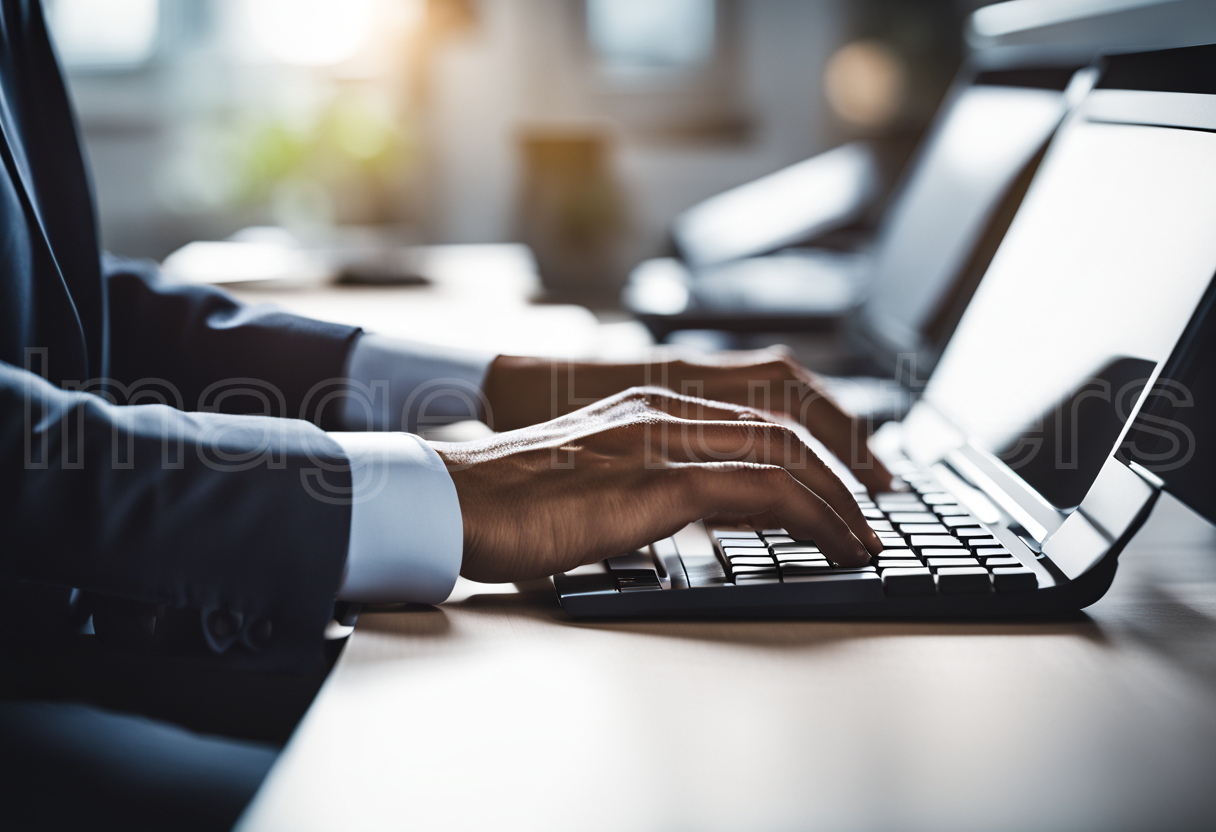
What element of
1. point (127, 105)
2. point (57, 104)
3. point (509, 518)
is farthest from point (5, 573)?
point (127, 105)

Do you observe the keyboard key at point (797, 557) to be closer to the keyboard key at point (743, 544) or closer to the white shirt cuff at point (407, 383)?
the keyboard key at point (743, 544)

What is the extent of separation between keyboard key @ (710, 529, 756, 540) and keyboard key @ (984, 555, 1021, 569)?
0.11 metres

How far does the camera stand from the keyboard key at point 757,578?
0.44m

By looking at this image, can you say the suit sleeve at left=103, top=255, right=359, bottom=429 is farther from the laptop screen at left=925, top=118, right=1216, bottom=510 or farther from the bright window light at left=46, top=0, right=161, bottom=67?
the bright window light at left=46, top=0, right=161, bottom=67

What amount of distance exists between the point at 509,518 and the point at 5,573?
0.74 ft

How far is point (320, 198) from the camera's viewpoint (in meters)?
3.91

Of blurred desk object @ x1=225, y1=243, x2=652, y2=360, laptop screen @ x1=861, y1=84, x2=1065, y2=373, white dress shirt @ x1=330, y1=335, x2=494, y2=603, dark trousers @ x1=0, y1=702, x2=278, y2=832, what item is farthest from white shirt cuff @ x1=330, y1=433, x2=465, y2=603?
laptop screen @ x1=861, y1=84, x2=1065, y2=373

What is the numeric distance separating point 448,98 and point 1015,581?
146 inches

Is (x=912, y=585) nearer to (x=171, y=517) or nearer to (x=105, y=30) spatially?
(x=171, y=517)

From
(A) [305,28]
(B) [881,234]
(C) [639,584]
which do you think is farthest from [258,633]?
(A) [305,28]

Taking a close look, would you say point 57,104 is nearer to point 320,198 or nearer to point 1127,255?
point 1127,255

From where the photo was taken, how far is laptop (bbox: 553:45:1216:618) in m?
0.43

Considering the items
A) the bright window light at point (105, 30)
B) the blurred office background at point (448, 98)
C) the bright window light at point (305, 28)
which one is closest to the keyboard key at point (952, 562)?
the blurred office background at point (448, 98)

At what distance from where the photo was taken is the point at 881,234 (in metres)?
1.20
